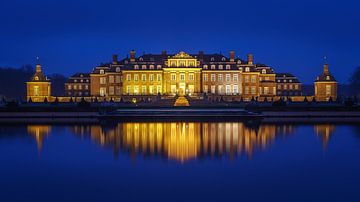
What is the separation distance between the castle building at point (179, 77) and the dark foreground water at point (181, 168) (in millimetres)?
38417

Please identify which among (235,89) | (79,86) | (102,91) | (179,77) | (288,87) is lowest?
(102,91)

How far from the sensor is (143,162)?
12172 mm

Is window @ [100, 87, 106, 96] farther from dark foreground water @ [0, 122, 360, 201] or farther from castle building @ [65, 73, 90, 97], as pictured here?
dark foreground water @ [0, 122, 360, 201]

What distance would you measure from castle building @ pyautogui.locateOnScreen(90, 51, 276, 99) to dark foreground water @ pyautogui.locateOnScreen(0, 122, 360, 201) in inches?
1512

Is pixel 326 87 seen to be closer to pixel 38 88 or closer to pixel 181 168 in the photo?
pixel 38 88

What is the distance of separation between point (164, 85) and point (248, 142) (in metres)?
41.9

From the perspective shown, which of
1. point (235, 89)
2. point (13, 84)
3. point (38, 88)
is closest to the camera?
point (38, 88)

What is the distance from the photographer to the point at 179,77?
188ft

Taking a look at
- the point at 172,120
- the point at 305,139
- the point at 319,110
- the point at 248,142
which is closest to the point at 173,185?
the point at 248,142

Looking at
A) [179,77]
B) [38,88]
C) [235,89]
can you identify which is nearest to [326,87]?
[235,89]

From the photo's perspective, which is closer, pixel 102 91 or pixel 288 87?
pixel 102 91

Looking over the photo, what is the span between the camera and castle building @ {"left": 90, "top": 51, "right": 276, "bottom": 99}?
5725 cm

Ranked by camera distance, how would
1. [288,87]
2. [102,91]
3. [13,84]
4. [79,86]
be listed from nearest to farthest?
[102,91], [79,86], [288,87], [13,84]

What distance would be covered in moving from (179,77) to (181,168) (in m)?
46.2
